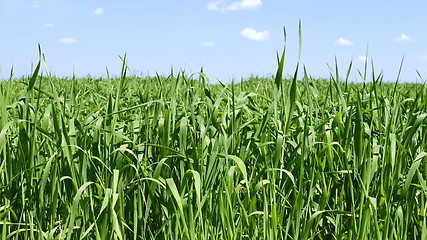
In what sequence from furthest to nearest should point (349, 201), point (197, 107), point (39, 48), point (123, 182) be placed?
1. point (197, 107)
2. point (349, 201)
3. point (123, 182)
4. point (39, 48)

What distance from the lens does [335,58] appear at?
170cm

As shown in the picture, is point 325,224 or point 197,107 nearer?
point 325,224

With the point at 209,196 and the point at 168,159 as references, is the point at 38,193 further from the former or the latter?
the point at 209,196

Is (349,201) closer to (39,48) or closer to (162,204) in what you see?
(162,204)

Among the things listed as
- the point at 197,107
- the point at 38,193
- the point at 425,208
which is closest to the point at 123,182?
the point at 38,193

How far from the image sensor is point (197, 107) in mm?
1904

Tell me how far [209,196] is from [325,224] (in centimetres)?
56

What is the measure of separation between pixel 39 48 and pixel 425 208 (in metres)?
1.51

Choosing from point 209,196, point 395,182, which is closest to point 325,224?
point 395,182

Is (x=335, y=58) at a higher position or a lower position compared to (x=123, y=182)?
higher

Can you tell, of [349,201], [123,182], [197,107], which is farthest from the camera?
[197,107]

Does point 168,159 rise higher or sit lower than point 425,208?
higher

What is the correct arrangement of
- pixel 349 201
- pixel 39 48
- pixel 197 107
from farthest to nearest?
pixel 197 107 → pixel 349 201 → pixel 39 48

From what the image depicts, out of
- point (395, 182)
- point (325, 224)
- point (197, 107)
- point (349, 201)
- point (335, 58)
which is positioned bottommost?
point (325, 224)
